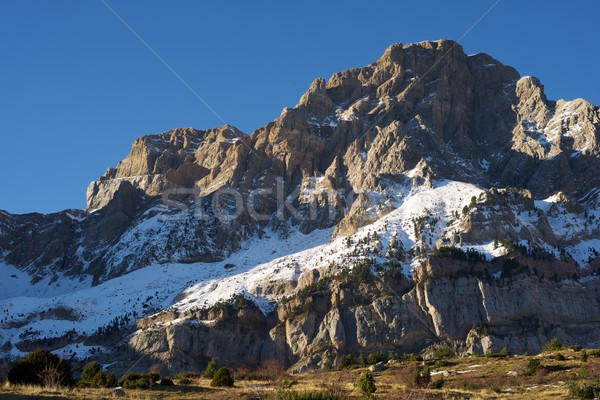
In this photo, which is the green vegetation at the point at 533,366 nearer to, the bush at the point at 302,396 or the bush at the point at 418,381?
the bush at the point at 418,381

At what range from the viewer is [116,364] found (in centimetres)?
16750

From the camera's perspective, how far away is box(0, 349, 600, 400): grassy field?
191 feet

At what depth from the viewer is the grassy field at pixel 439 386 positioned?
58344 millimetres

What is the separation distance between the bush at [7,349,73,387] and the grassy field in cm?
528

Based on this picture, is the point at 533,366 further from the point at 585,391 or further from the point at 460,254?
the point at 460,254

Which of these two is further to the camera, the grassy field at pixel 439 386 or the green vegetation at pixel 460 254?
the green vegetation at pixel 460 254

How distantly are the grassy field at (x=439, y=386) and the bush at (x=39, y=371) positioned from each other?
5284 millimetres

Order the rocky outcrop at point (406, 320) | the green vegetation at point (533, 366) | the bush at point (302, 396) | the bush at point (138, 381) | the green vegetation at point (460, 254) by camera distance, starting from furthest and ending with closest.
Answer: the green vegetation at point (460, 254)
the rocky outcrop at point (406, 320)
the green vegetation at point (533, 366)
the bush at point (138, 381)
the bush at point (302, 396)

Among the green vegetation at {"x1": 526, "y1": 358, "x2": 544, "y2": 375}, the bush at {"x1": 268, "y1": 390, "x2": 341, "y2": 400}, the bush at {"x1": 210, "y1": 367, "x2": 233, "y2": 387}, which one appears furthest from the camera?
the green vegetation at {"x1": 526, "y1": 358, "x2": 544, "y2": 375}

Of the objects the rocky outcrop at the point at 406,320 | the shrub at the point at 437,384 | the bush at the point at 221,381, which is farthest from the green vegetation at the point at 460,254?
the bush at the point at 221,381

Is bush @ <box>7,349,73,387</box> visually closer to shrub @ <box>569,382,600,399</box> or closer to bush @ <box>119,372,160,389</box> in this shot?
bush @ <box>119,372,160,389</box>

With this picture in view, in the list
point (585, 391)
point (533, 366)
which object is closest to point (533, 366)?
point (533, 366)

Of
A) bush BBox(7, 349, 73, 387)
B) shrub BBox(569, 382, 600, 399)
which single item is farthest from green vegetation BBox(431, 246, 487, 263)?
bush BBox(7, 349, 73, 387)

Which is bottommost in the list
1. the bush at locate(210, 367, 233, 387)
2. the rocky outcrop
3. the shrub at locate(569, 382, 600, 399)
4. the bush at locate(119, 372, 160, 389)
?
the shrub at locate(569, 382, 600, 399)
